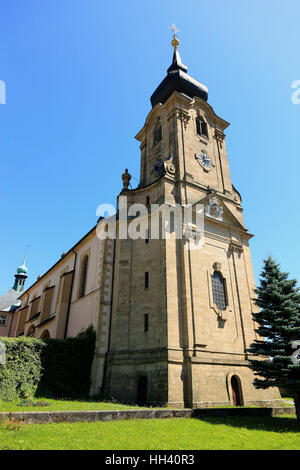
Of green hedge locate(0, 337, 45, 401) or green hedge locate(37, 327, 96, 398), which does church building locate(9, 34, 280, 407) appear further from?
green hedge locate(0, 337, 45, 401)

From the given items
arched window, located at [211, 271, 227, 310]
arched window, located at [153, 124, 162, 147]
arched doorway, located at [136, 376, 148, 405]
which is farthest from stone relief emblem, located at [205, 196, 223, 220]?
arched doorway, located at [136, 376, 148, 405]

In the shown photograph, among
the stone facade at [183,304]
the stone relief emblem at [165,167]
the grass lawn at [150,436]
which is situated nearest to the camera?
the grass lawn at [150,436]

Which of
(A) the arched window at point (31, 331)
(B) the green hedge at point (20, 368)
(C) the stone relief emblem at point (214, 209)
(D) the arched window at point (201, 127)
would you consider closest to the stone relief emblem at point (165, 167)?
(C) the stone relief emblem at point (214, 209)

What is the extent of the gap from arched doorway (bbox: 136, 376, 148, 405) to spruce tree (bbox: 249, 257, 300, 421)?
6.03 m

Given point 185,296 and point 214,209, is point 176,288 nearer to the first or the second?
point 185,296

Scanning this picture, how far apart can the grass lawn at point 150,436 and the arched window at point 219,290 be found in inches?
354

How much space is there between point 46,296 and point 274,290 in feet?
78.7

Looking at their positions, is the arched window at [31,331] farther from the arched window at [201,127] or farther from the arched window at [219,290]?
the arched window at [201,127]

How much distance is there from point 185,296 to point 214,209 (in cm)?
816

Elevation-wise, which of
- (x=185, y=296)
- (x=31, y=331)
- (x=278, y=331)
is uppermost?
(x=31, y=331)

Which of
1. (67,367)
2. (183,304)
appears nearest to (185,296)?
(183,304)

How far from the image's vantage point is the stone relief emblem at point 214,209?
75.0 ft

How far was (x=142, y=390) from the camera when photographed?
1714 cm

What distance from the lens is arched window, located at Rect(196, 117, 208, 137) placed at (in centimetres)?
2771
